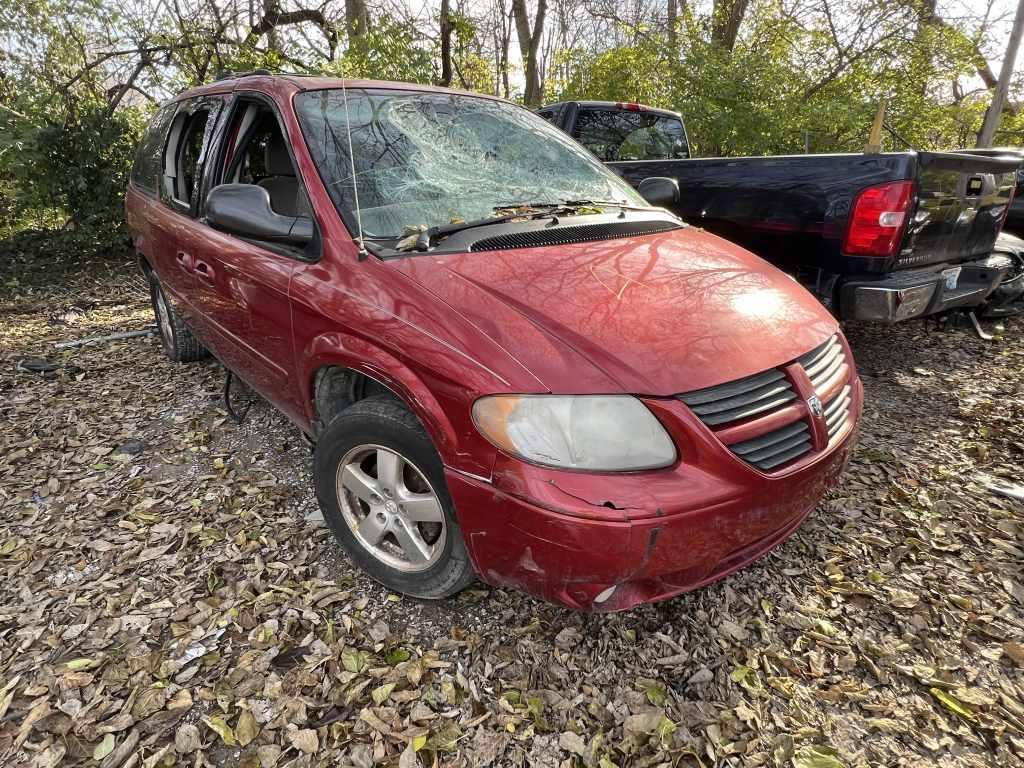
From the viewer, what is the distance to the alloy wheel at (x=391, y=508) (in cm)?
213

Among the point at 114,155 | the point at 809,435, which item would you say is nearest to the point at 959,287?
the point at 809,435

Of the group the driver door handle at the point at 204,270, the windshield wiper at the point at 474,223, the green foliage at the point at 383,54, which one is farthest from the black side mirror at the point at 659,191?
the green foliage at the point at 383,54

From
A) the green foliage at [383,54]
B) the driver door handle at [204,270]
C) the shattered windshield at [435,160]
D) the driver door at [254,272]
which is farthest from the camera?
the green foliage at [383,54]

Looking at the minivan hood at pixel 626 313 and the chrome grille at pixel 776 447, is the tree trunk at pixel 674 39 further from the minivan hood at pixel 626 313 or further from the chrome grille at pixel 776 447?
the chrome grille at pixel 776 447

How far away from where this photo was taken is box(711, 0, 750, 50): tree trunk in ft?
36.3

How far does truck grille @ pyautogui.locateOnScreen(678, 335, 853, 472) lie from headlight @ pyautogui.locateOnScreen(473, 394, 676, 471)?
158 mm

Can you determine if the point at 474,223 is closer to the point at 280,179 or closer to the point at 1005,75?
the point at 280,179

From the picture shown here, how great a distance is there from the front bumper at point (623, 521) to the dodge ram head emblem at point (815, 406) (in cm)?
15

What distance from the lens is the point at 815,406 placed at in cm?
199

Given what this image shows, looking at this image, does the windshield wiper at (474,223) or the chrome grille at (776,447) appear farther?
the windshield wiper at (474,223)

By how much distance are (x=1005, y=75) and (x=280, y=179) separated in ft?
39.3

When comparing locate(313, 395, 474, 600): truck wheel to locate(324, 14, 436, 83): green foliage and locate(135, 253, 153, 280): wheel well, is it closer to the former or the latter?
locate(135, 253, 153, 280): wheel well

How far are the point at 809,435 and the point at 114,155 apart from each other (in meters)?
9.00

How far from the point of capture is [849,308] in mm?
3555
